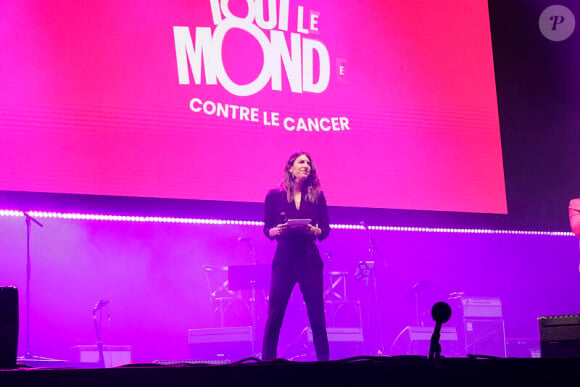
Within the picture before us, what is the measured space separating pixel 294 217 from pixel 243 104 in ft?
5.08

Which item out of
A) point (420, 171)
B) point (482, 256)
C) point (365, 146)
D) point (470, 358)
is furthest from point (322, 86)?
point (470, 358)

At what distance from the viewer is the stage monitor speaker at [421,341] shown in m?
6.08

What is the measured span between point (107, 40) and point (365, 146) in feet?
7.45

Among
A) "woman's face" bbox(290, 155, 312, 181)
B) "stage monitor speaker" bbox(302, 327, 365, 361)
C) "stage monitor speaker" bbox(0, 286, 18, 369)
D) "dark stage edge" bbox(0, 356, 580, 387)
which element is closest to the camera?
"dark stage edge" bbox(0, 356, 580, 387)

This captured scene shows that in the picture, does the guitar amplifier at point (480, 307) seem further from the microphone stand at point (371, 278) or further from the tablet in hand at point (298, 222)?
the tablet in hand at point (298, 222)

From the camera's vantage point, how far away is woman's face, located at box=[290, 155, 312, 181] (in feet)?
14.6

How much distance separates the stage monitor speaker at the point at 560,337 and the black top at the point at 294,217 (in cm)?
179

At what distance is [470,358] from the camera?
1.34 m

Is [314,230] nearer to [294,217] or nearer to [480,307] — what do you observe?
[294,217]

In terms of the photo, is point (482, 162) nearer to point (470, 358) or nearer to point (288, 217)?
point (288, 217)

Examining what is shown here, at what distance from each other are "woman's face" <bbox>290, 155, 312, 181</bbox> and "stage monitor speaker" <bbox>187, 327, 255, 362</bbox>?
169cm

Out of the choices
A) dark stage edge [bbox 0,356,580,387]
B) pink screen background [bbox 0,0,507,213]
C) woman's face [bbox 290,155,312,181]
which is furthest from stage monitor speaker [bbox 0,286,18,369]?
pink screen background [bbox 0,0,507,213]

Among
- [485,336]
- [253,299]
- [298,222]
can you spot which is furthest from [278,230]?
[485,336]

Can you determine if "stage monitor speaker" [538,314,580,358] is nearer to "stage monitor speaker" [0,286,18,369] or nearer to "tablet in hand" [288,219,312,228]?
"tablet in hand" [288,219,312,228]
